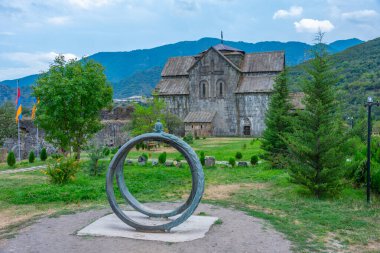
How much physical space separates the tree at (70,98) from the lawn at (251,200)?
3.70 m

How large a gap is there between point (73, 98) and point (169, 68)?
2734 centimetres

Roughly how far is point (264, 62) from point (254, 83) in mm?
2790

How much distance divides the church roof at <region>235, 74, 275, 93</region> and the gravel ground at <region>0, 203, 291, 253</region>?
103 feet

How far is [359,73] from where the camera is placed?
61.4 meters

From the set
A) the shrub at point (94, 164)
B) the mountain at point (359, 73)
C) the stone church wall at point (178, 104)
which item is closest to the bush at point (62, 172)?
the shrub at point (94, 164)

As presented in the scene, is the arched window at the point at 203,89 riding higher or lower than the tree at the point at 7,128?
higher

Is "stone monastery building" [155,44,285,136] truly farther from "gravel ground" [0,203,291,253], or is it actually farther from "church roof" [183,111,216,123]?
"gravel ground" [0,203,291,253]

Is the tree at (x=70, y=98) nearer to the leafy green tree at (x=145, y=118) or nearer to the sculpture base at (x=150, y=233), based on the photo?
the leafy green tree at (x=145, y=118)

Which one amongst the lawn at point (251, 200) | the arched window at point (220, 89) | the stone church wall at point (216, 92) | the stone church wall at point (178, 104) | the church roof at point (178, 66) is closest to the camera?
the lawn at point (251, 200)

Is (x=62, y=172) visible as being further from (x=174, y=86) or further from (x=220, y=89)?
(x=174, y=86)

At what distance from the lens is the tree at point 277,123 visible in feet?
58.9

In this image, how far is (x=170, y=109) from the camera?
43594mm

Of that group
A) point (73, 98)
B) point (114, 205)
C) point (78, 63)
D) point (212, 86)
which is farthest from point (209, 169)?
point (212, 86)

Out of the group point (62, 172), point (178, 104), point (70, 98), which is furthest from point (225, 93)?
point (62, 172)
